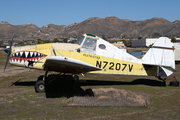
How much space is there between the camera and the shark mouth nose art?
896cm

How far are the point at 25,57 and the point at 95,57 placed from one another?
3.91 meters

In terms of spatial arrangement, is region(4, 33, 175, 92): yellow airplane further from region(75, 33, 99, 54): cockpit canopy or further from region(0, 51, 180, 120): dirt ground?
region(0, 51, 180, 120): dirt ground

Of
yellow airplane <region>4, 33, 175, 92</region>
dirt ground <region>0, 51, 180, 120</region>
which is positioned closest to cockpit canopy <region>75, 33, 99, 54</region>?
yellow airplane <region>4, 33, 175, 92</region>

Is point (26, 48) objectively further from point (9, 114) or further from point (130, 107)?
point (130, 107)

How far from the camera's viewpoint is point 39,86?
898 cm

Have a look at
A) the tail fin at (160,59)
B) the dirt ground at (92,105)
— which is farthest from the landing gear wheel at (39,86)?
the tail fin at (160,59)

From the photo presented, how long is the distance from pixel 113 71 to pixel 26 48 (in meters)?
5.19

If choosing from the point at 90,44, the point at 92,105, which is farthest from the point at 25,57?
the point at 92,105

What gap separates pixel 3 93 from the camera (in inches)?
342

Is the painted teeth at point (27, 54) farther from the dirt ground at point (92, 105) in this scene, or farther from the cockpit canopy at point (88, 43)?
the cockpit canopy at point (88, 43)

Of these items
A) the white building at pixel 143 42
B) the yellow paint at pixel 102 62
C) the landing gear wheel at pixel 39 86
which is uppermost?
the white building at pixel 143 42

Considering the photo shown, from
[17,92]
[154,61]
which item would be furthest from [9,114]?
[154,61]

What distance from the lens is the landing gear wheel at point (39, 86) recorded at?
891 centimetres

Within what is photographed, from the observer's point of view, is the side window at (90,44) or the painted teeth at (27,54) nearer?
the painted teeth at (27,54)
